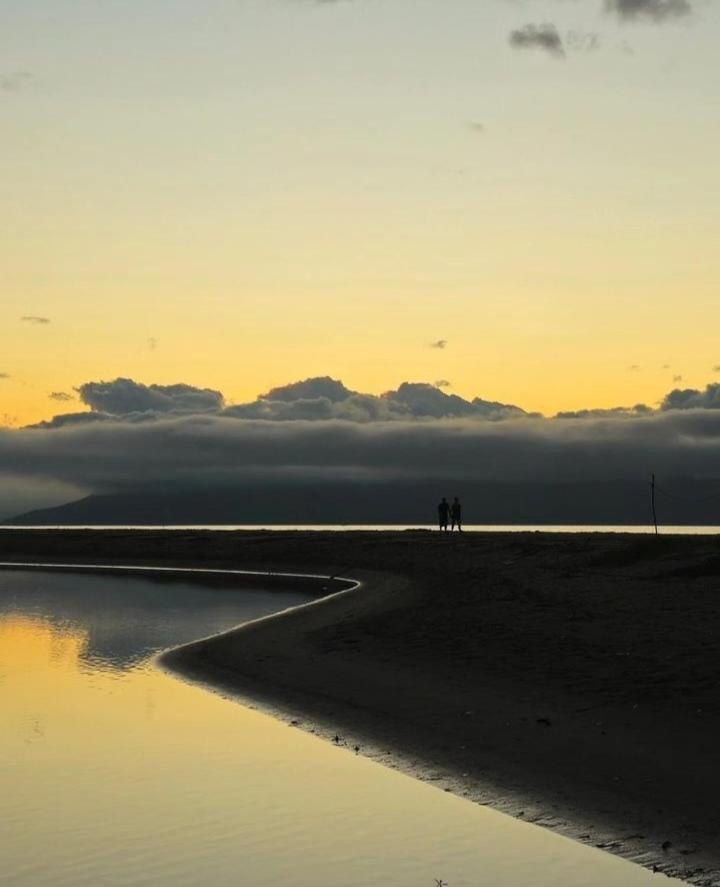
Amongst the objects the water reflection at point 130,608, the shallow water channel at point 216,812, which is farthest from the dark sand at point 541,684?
the water reflection at point 130,608

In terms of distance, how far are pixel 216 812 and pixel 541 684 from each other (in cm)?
982

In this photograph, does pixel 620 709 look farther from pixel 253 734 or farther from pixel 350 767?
pixel 253 734

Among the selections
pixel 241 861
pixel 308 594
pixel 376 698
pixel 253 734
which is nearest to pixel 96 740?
pixel 253 734

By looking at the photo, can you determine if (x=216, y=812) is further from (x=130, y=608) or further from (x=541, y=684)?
(x=130, y=608)

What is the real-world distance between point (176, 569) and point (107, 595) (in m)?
23.8

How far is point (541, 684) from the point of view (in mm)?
27141

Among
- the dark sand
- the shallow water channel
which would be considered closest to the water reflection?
the dark sand

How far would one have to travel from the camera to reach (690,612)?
35625 millimetres

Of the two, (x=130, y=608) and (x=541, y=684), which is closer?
(x=541, y=684)

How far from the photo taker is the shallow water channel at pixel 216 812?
16.1m

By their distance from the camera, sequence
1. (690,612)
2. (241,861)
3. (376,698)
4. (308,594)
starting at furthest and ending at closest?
(308,594), (690,612), (376,698), (241,861)

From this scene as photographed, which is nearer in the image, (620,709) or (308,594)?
(620,709)

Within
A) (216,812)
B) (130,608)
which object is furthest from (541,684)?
(130,608)

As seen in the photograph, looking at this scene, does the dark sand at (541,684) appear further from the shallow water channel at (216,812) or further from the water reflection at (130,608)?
the water reflection at (130,608)
